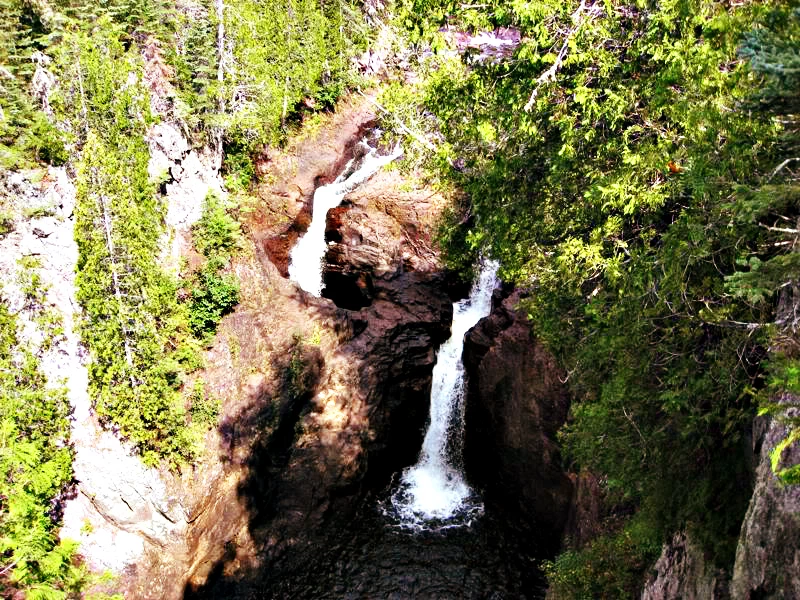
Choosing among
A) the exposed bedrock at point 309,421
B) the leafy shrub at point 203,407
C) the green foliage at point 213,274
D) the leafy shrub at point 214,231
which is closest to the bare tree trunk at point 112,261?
the leafy shrub at point 203,407

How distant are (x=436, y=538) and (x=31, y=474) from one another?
11.9 m

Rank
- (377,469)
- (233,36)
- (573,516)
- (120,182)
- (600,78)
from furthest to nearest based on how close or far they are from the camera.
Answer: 1. (233,36)
2. (377,469)
3. (573,516)
4. (120,182)
5. (600,78)

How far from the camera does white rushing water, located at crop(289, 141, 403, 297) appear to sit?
22.7m

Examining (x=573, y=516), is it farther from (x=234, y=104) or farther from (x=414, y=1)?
(x=234, y=104)

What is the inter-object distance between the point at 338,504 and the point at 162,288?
30.9ft

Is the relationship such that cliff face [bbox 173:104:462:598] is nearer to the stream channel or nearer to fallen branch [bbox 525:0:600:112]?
the stream channel

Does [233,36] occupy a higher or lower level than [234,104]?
higher

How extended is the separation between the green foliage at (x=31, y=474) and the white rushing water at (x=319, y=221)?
983cm

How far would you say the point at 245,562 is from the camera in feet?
53.1

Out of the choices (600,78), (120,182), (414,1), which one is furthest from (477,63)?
(120,182)

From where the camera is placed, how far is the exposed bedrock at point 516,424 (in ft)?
52.9

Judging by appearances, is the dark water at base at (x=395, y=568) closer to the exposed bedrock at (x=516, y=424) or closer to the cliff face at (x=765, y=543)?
the exposed bedrock at (x=516, y=424)

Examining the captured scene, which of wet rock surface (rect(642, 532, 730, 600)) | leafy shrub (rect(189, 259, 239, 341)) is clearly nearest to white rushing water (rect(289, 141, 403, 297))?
leafy shrub (rect(189, 259, 239, 341))

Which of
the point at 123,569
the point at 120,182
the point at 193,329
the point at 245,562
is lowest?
the point at 245,562
